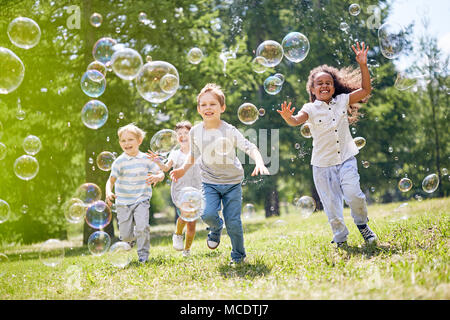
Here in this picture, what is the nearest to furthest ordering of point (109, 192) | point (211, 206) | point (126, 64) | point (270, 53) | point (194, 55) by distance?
1. point (211, 206)
2. point (109, 192)
3. point (126, 64)
4. point (270, 53)
5. point (194, 55)

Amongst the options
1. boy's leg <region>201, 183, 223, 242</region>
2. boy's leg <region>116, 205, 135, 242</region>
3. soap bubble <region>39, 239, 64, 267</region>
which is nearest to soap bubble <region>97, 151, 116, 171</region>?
boy's leg <region>116, 205, 135, 242</region>

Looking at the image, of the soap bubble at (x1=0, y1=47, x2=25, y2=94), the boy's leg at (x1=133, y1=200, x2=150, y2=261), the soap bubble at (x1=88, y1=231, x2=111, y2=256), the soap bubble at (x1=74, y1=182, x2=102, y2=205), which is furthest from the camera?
the soap bubble at (x1=74, y1=182, x2=102, y2=205)

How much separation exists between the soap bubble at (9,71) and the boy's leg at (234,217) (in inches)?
136

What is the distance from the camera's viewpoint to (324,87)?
4664 millimetres

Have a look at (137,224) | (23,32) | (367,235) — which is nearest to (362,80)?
(367,235)

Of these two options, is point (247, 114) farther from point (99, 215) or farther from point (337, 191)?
point (99, 215)

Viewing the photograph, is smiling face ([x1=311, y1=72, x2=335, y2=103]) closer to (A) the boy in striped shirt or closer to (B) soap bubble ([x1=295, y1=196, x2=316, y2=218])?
(B) soap bubble ([x1=295, y1=196, x2=316, y2=218])

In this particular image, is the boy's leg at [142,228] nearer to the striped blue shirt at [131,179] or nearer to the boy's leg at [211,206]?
the striped blue shirt at [131,179]

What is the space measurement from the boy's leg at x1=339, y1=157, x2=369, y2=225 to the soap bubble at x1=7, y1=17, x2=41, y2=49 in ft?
16.4

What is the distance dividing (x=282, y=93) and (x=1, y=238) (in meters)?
12.4

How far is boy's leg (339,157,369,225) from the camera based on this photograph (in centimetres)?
428

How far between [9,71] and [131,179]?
2.24m

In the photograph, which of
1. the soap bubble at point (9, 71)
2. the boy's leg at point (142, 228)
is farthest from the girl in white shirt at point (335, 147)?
the soap bubble at point (9, 71)

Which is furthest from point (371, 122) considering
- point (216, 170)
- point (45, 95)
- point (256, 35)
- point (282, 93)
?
point (216, 170)
